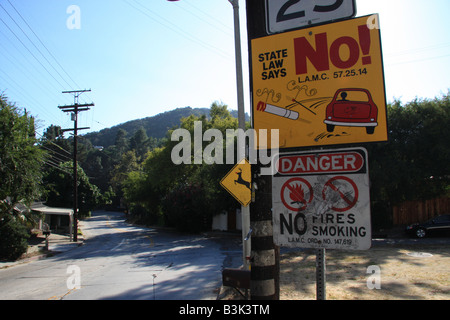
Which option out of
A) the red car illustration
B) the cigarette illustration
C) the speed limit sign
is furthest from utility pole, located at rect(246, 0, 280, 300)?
the red car illustration

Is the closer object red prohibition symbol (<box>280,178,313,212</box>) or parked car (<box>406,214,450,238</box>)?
red prohibition symbol (<box>280,178,313,212</box>)

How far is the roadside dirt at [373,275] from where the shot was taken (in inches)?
276

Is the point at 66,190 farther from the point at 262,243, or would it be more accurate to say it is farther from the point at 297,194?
the point at 297,194

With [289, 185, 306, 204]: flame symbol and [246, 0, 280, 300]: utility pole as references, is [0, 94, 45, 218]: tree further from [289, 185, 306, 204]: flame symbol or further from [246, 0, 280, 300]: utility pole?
[289, 185, 306, 204]: flame symbol

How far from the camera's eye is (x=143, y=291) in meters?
8.25

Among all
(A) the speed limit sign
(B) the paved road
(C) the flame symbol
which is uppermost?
(A) the speed limit sign

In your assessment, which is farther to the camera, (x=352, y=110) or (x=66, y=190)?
(x=66, y=190)

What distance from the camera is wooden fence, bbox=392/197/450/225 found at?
21328 millimetres

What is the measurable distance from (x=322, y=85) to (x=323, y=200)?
3.05 feet

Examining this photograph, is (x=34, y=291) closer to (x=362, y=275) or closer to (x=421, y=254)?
(x=362, y=275)

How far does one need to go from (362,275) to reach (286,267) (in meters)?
2.42

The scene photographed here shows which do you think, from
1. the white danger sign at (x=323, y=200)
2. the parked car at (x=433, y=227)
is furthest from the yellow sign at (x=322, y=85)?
the parked car at (x=433, y=227)

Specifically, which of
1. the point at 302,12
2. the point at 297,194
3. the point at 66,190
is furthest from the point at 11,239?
the point at 66,190

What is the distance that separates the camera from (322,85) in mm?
2652
